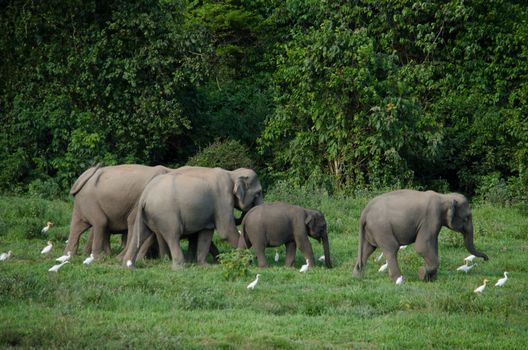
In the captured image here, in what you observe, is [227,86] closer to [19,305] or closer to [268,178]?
[268,178]

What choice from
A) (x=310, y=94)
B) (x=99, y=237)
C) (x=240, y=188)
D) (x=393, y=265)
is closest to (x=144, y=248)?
(x=99, y=237)

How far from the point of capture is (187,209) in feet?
56.0

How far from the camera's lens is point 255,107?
2914 cm

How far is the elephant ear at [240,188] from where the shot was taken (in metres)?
17.7

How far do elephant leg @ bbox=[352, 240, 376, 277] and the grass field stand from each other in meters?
0.19

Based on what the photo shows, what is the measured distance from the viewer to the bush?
25344mm

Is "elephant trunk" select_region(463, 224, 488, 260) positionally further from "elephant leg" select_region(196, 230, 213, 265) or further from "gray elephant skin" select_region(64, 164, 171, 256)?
"gray elephant skin" select_region(64, 164, 171, 256)

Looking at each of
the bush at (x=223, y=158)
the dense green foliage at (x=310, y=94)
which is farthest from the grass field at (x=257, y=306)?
the dense green foliage at (x=310, y=94)

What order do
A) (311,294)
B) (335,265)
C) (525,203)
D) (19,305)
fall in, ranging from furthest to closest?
(525,203) → (335,265) → (311,294) → (19,305)

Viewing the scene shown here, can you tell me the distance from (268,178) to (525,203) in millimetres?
6857

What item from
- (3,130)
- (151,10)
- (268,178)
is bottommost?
(268,178)

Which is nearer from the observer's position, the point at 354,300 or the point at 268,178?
the point at 354,300

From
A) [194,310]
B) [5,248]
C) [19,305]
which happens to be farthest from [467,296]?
[5,248]

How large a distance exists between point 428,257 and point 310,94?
35.4 feet
